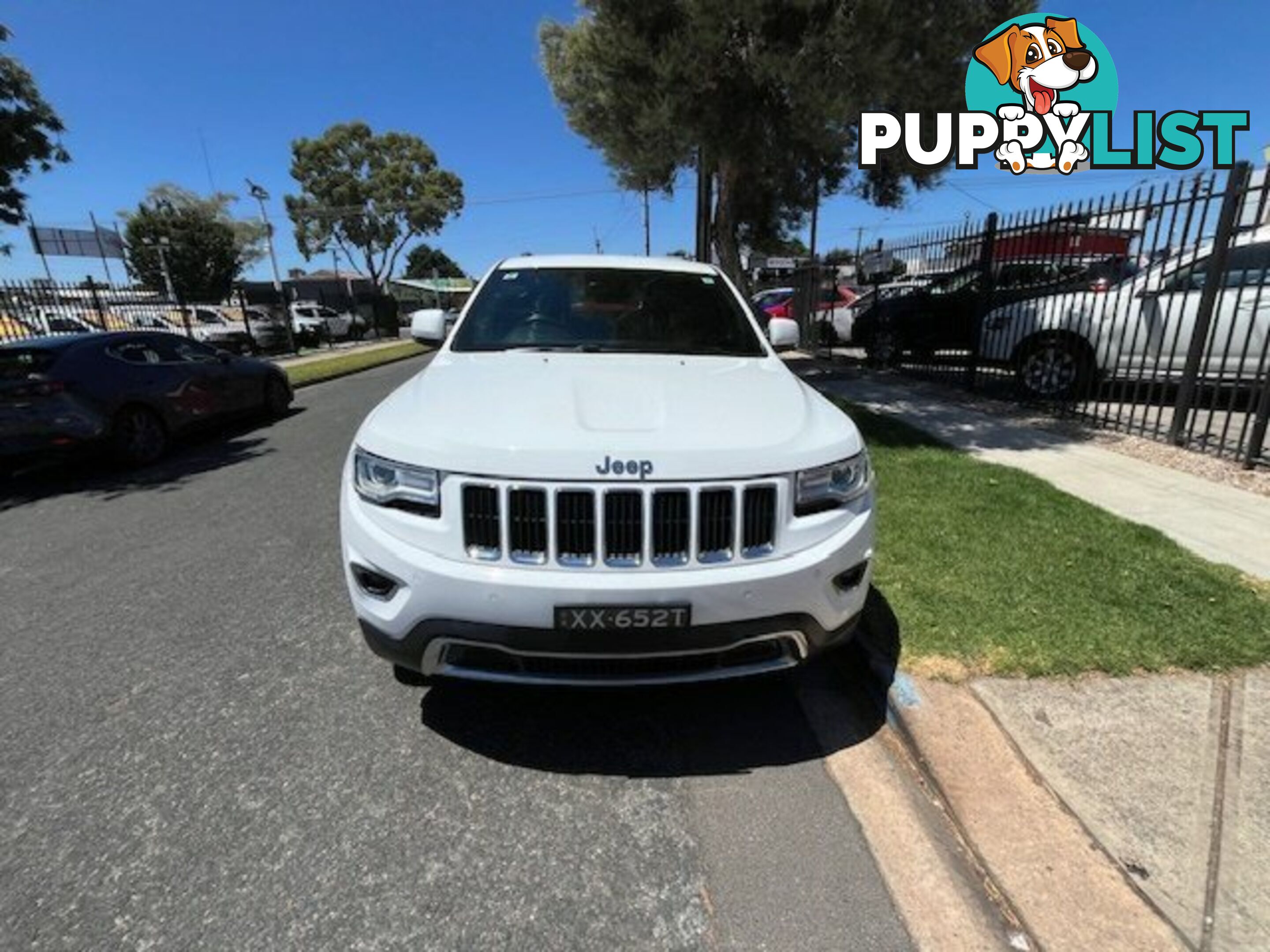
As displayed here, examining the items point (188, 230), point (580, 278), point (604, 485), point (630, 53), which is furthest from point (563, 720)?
point (188, 230)

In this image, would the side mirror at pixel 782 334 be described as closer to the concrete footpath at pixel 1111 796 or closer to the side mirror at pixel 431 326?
the side mirror at pixel 431 326

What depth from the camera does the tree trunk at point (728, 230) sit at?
10914 mm

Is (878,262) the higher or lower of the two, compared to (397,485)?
higher

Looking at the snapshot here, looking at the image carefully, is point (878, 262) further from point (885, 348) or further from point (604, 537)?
point (604, 537)

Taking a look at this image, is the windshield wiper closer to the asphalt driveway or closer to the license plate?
the asphalt driveway

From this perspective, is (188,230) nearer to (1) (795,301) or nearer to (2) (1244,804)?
(1) (795,301)

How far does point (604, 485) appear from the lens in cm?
218

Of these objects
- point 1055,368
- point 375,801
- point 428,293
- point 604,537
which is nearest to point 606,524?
point 604,537

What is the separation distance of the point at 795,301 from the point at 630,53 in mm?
10529

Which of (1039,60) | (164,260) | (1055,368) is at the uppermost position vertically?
(1039,60)

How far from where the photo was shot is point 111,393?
7.01m

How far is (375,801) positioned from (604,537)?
1.22 meters

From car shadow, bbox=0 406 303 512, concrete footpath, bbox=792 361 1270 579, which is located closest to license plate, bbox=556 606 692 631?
concrete footpath, bbox=792 361 1270 579

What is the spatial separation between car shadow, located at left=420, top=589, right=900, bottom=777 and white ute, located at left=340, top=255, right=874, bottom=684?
0.27 metres
